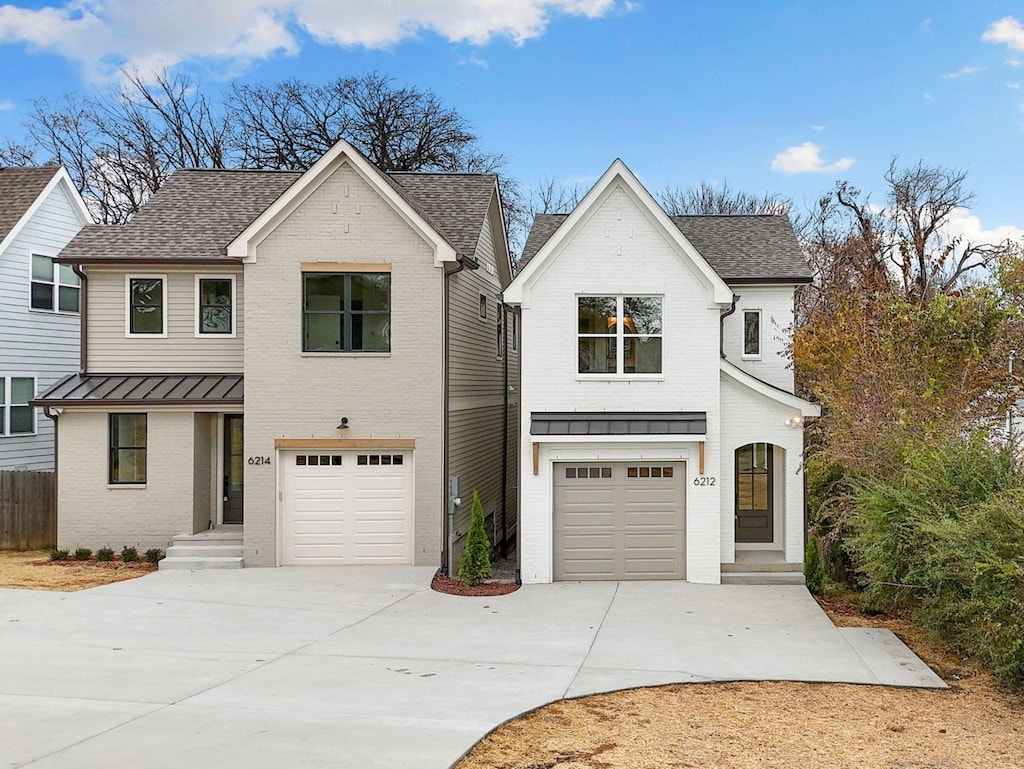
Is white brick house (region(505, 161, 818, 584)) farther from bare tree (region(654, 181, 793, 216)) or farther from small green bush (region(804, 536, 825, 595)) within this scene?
bare tree (region(654, 181, 793, 216))

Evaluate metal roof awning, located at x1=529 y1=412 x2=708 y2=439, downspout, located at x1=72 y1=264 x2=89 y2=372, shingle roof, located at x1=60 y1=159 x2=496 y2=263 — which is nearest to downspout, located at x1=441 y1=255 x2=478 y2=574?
shingle roof, located at x1=60 y1=159 x2=496 y2=263

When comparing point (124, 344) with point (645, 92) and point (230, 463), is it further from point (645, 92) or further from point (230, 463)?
point (645, 92)

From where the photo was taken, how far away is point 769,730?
8289 mm

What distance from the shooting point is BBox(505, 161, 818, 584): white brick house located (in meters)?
15.8

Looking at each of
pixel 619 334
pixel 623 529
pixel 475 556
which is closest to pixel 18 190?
pixel 475 556

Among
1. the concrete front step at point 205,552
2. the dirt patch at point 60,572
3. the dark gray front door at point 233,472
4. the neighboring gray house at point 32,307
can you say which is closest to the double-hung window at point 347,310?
the dark gray front door at point 233,472

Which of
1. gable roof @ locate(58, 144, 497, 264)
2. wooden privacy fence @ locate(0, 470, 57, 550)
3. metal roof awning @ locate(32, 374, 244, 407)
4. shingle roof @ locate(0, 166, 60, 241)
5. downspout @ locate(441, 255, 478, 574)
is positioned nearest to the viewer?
downspout @ locate(441, 255, 478, 574)

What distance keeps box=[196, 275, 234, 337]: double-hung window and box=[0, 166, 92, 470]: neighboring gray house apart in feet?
18.4

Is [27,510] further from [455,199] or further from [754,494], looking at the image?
[754,494]

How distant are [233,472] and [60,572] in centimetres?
368

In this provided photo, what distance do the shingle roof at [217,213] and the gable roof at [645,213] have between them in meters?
1.97

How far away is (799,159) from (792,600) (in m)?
32.0

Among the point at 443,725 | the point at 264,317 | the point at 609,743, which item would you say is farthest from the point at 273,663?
the point at 264,317

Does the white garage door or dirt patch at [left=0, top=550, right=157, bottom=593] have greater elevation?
the white garage door
